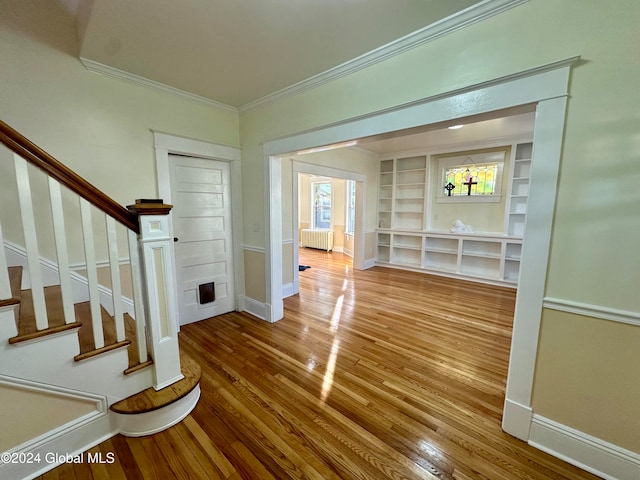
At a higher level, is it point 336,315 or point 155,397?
point 155,397

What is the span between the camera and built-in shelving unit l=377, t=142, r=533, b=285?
14.8 feet

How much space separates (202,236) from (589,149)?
3.37 meters

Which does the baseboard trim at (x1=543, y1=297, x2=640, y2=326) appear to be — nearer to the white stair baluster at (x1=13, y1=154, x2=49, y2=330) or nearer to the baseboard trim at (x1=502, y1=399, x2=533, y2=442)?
the baseboard trim at (x1=502, y1=399, x2=533, y2=442)

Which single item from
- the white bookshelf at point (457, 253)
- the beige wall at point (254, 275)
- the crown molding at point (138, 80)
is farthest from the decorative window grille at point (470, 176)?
the crown molding at point (138, 80)

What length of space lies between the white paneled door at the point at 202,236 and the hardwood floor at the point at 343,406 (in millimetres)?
260

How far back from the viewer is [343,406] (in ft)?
6.06

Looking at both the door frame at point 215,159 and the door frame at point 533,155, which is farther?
the door frame at point 215,159

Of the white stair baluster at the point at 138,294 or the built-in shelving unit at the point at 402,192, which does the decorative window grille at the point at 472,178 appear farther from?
the white stair baluster at the point at 138,294

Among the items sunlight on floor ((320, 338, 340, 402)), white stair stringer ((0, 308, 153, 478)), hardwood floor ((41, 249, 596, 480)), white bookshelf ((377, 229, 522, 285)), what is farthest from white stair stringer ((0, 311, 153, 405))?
white bookshelf ((377, 229, 522, 285))

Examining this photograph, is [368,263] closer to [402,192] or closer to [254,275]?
[402,192]

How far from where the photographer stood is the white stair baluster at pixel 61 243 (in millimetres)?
1300

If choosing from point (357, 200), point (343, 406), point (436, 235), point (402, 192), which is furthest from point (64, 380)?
point (402, 192)

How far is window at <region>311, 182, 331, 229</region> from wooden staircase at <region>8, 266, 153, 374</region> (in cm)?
657

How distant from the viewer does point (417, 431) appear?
165 centimetres
